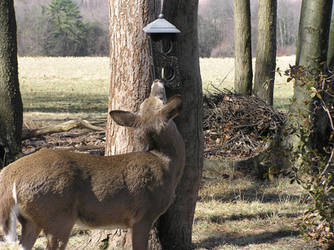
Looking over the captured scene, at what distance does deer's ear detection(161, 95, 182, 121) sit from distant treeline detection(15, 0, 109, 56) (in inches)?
2496

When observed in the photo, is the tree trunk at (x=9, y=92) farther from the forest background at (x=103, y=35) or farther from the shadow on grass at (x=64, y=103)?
the forest background at (x=103, y=35)

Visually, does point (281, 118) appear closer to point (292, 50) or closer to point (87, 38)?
point (292, 50)

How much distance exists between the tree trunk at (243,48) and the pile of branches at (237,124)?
1.42 m

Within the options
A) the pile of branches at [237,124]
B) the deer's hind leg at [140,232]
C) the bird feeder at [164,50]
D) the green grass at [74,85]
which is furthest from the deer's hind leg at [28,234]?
the green grass at [74,85]

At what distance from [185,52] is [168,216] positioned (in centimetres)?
172

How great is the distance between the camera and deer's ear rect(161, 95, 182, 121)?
13.5 ft

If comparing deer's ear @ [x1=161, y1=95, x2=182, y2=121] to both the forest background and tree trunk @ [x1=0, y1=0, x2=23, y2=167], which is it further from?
the forest background

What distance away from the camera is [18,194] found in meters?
3.88

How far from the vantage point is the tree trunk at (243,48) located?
42.4 ft

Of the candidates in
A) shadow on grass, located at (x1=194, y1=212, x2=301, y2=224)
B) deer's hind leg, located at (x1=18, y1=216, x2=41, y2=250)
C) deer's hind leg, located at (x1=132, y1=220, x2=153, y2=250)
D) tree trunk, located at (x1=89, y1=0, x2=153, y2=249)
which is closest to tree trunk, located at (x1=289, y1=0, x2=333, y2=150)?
shadow on grass, located at (x1=194, y1=212, x2=301, y2=224)

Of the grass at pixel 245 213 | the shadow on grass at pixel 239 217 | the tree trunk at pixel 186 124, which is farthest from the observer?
the shadow on grass at pixel 239 217

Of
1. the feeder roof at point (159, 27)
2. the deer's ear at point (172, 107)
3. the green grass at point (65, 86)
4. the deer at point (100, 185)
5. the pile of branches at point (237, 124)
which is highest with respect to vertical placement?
the feeder roof at point (159, 27)

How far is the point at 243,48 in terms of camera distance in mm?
13070

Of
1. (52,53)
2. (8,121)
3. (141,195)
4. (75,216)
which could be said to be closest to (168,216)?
(141,195)
